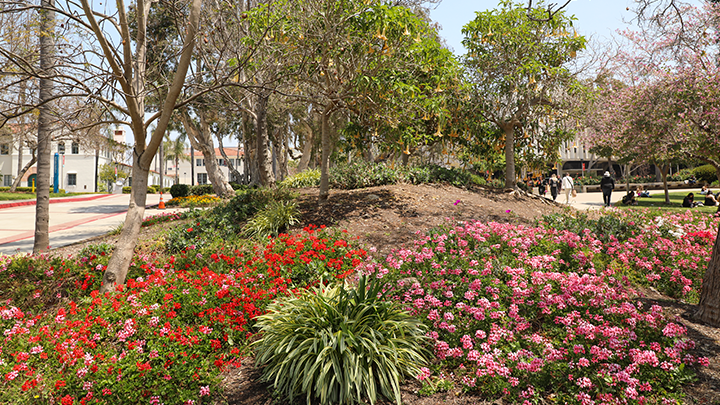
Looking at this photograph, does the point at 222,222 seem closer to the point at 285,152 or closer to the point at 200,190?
the point at 200,190

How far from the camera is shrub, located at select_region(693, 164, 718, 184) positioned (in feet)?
101

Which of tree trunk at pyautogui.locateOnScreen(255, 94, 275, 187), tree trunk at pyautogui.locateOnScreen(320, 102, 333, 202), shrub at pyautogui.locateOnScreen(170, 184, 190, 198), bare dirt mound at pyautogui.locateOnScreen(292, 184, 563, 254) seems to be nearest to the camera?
bare dirt mound at pyautogui.locateOnScreen(292, 184, 563, 254)

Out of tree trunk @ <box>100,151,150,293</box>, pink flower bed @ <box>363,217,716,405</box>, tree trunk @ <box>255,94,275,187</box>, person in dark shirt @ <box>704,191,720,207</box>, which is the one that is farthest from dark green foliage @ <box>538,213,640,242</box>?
person in dark shirt @ <box>704,191,720,207</box>

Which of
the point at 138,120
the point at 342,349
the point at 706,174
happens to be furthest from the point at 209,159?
the point at 706,174

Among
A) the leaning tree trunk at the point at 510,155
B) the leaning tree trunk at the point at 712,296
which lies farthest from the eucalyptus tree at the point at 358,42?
the leaning tree trunk at the point at 510,155

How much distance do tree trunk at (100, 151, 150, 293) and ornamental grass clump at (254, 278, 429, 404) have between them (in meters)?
2.68

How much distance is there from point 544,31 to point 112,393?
1273 centimetres

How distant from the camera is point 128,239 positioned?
5.48 metres

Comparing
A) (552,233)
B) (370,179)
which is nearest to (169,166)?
(370,179)

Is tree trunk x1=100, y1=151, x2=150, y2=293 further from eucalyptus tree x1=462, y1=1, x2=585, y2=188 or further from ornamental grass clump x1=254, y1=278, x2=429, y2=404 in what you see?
eucalyptus tree x1=462, y1=1, x2=585, y2=188

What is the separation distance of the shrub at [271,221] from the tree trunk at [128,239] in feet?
7.36

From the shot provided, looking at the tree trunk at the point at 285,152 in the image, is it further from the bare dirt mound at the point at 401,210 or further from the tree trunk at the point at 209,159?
the bare dirt mound at the point at 401,210

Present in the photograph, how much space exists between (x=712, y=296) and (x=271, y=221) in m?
6.80

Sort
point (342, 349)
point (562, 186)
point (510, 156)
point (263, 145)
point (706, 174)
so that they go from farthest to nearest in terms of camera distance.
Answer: point (706, 174)
point (562, 186)
point (510, 156)
point (263, 145)
point (342, 349)
